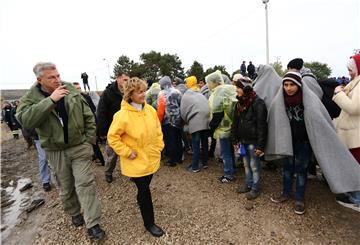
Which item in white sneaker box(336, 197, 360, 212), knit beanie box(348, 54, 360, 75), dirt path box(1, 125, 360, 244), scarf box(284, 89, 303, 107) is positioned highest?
knit beanie box(348, 54, 360, 75)

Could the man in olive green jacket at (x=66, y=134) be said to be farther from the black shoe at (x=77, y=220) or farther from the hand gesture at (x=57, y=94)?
the black shoe at (x=77, y=220)

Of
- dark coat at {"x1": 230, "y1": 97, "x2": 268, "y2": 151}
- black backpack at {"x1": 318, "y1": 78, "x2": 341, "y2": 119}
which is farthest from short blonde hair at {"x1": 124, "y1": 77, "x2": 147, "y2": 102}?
black backpack at {"x1": 318, "y1": 78, "x2": 341, "y2": 119}

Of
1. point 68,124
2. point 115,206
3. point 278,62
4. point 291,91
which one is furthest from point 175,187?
point 278,62

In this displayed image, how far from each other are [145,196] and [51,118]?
4.98 ft

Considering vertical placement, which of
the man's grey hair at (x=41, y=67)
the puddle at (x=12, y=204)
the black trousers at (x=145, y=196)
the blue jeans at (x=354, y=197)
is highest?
the man's grey hair at (x=41, y=67)

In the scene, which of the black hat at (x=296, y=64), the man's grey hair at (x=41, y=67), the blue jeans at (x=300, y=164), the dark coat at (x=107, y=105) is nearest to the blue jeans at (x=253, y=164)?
the blue jeans at (x=300, y=164)

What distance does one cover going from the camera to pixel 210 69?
52125 millimetres

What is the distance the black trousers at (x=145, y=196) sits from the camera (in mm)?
2959

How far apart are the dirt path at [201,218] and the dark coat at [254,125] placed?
967mm

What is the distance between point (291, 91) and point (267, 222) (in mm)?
1751

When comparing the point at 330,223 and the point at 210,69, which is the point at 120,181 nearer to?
the point at 330,223

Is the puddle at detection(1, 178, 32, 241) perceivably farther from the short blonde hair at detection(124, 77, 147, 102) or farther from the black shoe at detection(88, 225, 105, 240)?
the short blonde hair at detection(124, 77, 147, 102)

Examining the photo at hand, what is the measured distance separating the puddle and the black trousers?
99.7 inches

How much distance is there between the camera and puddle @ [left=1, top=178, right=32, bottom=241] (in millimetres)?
4210
